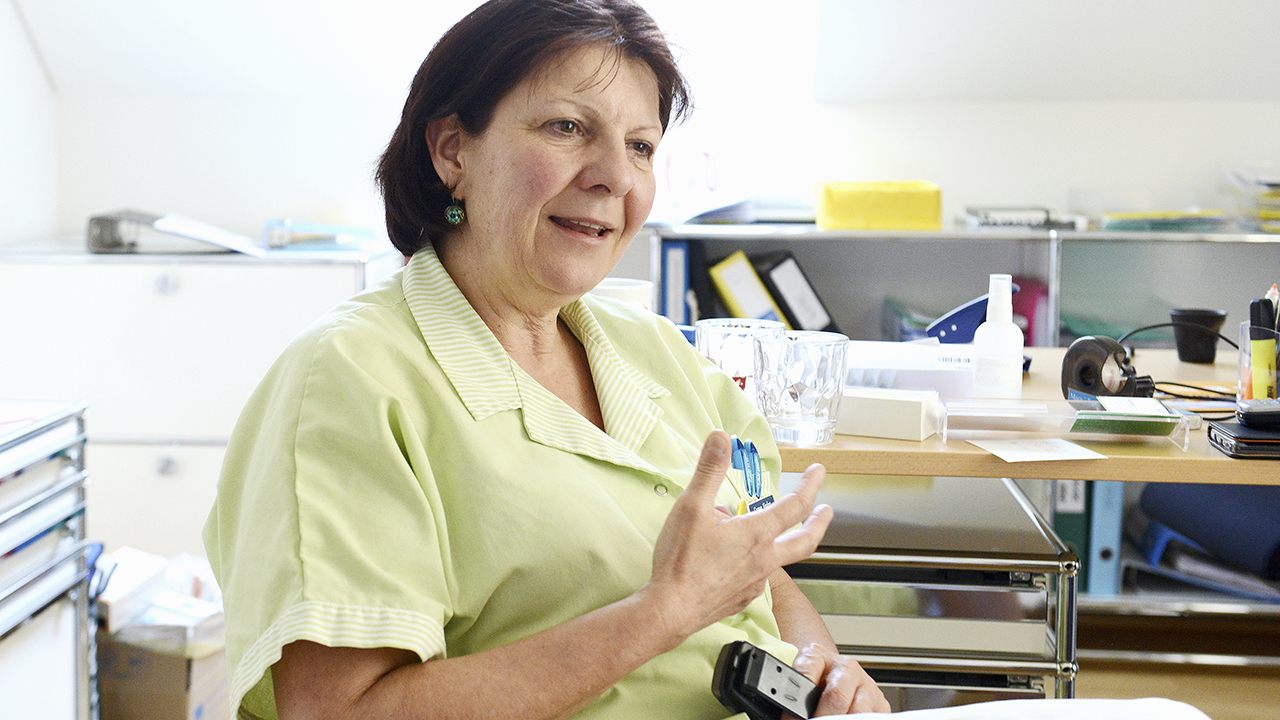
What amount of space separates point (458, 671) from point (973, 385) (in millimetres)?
996

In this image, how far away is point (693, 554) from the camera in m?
0.90

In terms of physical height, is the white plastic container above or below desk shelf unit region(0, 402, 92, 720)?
above

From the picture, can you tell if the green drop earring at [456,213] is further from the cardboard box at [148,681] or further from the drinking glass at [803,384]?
the cardboard box at [148,681]

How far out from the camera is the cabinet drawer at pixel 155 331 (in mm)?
2783

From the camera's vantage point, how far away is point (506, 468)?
935mm

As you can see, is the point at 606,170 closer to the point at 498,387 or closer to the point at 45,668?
the point at 498,387

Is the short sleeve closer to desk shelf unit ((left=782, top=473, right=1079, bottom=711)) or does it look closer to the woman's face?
the woman's face

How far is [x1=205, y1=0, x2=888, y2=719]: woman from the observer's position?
825 mm

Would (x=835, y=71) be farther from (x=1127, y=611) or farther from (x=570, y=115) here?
(x=570, y=115)

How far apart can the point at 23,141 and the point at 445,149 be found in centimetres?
276

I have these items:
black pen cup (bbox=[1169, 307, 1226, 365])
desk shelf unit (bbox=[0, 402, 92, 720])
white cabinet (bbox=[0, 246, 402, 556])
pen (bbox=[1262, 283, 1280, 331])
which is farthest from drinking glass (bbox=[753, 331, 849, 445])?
white cabinet (bbox=[0, 246, 402, 556])

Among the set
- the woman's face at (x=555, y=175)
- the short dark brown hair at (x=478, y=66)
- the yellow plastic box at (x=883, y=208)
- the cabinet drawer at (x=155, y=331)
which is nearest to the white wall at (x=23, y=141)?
the cabinet drawer at (x=155, y=331)

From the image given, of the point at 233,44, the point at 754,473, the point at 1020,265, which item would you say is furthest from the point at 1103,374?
the point at 233,44

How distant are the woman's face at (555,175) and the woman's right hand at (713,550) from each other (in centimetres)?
29
